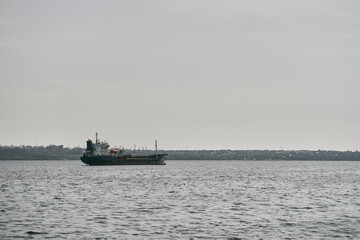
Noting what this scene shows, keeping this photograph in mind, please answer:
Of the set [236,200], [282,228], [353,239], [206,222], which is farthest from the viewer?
[236,200]

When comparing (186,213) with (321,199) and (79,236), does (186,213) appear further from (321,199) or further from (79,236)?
(321,199)

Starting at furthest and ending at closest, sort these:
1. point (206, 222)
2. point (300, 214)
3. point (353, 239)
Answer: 1. point (300, 214)
2. point (206, 222)
3. point (353, 239)

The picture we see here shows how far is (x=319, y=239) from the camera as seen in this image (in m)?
35.8

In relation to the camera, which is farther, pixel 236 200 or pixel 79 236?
pixel 236 200

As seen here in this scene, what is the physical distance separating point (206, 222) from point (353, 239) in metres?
11.5

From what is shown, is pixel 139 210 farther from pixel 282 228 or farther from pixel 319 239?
pixel 319 239

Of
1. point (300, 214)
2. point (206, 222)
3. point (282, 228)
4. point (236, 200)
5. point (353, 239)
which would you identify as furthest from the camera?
point (236, 200)

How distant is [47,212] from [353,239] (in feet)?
86.1

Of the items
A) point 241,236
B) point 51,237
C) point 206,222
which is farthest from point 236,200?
point 51,237

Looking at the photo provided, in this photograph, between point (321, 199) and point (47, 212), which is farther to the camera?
point (321, 199)

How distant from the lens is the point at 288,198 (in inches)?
2606

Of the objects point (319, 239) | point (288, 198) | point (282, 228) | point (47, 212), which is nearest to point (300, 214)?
point (282, 228)

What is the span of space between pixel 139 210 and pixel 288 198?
2194 cm

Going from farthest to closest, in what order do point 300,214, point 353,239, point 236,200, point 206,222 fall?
point 236,200 → point 300,214 → point 206,222 → point 353,239
